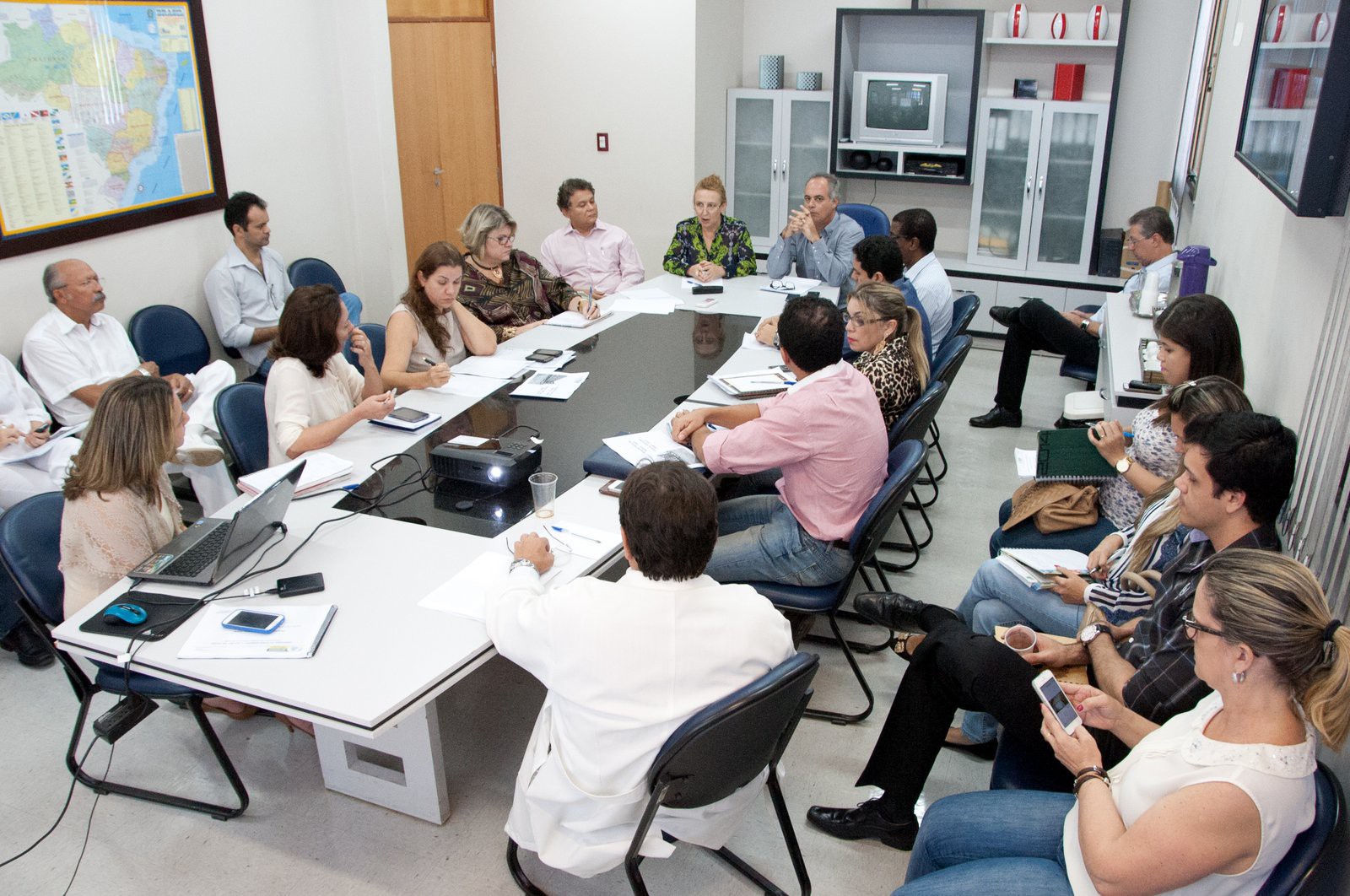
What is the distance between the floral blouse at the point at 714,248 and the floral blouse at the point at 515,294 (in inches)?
34.9

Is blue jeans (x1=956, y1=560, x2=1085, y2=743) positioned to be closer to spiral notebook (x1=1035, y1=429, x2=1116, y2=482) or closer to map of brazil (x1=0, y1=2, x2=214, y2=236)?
spiral notebook (x1=1035, y1=429, x2=1116, y2=482)

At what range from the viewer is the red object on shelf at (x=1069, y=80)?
629cm

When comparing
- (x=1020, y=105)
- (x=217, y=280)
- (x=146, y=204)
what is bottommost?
(x=217, y=280)

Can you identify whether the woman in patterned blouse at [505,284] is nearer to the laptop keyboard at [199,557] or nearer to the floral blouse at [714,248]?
the floral blouse at [714,248]

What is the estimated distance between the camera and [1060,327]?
5.11 meters

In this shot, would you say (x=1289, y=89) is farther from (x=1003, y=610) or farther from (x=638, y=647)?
(x=638, y=647)

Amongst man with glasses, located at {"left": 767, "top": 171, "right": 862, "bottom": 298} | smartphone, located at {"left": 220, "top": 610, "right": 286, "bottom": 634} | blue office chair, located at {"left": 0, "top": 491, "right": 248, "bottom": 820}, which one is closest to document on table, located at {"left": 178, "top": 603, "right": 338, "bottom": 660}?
smartphone, located at {"left": 220, "top": 610, "right": 286, "bottom": 634}

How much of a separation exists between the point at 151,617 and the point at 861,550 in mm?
1849

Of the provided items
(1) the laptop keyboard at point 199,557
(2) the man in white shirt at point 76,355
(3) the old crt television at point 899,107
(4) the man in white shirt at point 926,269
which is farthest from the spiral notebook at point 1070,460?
(3) the old crt television at point 899,107

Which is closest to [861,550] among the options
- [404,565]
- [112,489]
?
[404,565]

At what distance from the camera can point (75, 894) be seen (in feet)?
7.90

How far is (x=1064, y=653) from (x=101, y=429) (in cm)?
246

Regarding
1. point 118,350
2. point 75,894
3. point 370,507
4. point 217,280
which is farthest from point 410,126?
point 75,894

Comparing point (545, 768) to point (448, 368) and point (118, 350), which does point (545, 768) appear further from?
point (118, 350)
